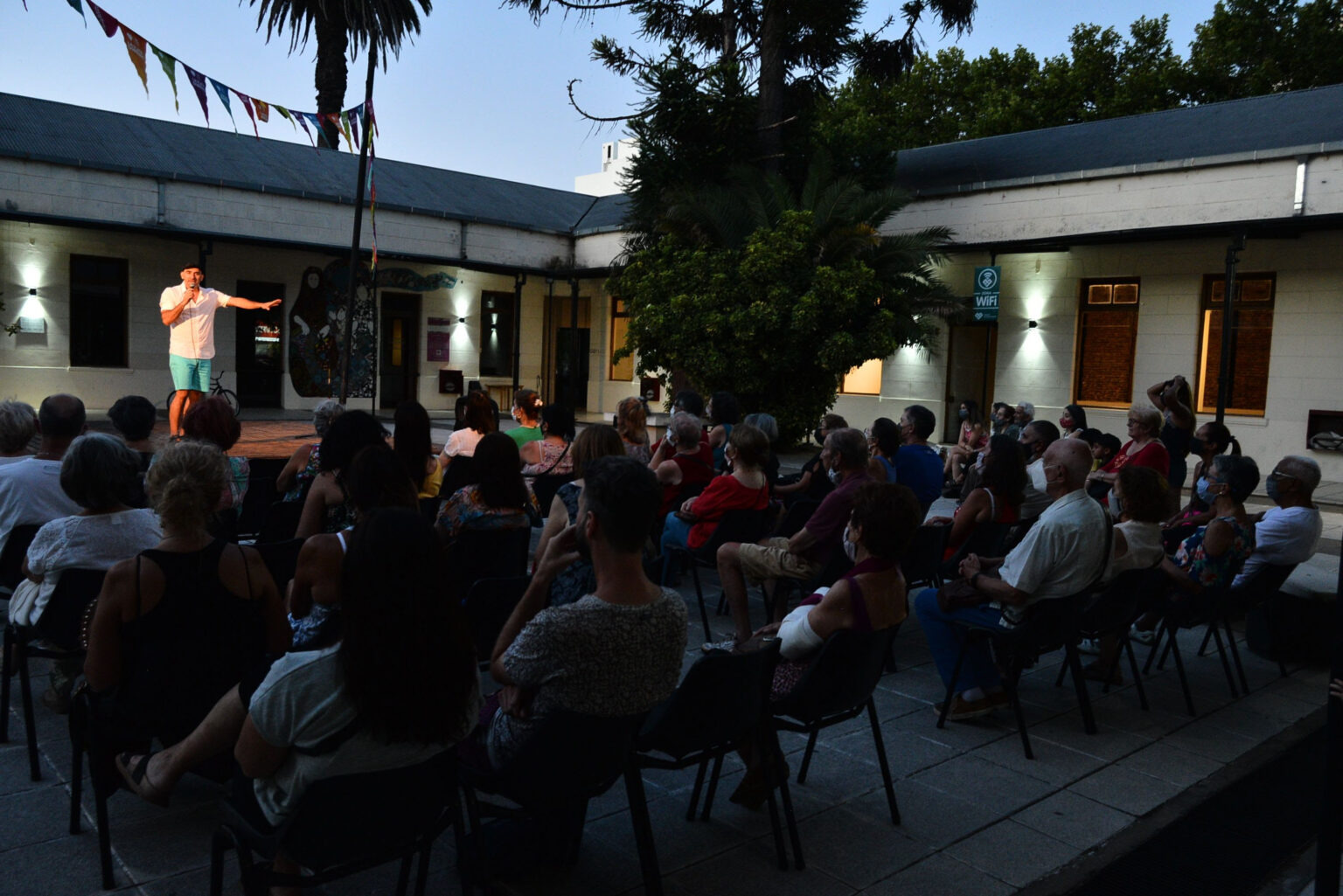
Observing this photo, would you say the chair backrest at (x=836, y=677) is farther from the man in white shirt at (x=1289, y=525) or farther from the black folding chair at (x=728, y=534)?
the man in white shirt at (x=1289, y=525)

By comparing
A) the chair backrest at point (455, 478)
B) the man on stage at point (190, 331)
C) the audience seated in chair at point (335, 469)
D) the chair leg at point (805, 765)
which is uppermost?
the man on stage at point (190, 331)

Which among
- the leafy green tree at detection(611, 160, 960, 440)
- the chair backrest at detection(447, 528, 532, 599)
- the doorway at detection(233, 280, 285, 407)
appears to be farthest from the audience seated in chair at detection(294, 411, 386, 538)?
the doorway at detection(233, 280, 285, 407)

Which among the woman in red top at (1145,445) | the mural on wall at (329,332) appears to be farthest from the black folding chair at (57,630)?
the mural on wall at (329,332)

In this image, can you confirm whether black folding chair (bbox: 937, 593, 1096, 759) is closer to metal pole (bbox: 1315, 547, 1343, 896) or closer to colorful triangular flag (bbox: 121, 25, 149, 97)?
metal pole (bbox: 1315, 547, 1343, 896)

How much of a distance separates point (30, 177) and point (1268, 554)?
16.9m

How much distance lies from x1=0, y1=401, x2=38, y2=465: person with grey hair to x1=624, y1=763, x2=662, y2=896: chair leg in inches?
137

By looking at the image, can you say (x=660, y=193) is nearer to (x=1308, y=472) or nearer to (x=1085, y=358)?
(x=1085, y=358)

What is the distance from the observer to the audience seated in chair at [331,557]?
3.22 meters

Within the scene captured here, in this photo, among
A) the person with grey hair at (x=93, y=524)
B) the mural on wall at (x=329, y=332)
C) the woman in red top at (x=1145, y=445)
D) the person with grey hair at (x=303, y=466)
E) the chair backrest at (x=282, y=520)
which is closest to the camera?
the person with grey hair at (x=93, y=524)

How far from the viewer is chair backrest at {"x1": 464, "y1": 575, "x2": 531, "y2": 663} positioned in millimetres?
3521

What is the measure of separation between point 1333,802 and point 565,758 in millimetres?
1941

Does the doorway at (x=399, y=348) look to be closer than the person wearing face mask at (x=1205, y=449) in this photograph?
No

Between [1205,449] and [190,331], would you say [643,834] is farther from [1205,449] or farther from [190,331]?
[190,331]

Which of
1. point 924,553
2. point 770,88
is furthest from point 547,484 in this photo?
point 770,88
